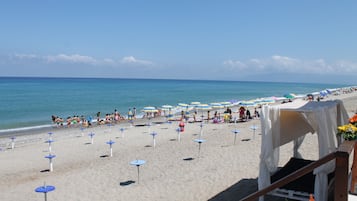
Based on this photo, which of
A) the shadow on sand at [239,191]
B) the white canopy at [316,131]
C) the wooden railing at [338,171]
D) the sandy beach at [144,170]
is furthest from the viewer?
the sandy beach at [144,170]

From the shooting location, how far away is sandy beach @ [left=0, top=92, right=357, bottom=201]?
929cm

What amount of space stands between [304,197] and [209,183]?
3.34 metres

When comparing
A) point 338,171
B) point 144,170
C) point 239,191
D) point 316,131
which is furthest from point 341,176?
point 144,170

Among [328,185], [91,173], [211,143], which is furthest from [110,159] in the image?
[328,185]

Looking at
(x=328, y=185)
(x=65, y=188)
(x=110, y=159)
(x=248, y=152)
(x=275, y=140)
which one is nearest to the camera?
(x=328, y=185)

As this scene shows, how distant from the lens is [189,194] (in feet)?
29.0

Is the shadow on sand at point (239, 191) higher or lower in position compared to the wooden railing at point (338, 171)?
lower

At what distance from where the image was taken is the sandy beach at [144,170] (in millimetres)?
9289

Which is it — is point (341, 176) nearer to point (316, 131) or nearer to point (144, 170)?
point (316, 131)

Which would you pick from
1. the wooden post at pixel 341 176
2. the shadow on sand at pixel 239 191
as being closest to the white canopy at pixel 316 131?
the shadow on sand at pixel 239 191

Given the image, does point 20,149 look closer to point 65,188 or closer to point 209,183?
point 65,188

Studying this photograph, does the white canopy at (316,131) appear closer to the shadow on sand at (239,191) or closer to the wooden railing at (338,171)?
the shadow on sand at (239,191)

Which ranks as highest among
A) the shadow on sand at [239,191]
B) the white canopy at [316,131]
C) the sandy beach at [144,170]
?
the white canopy at [316,131]

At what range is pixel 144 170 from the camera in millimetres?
11719
